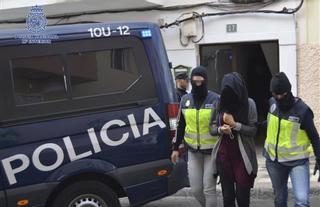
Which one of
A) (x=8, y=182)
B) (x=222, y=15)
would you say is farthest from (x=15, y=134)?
(x=222, y=15)

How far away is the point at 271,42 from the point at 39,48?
5.81 metres

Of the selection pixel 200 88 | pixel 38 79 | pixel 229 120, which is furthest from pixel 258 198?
pixel 38 79

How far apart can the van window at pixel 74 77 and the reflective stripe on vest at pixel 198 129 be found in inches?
17.1

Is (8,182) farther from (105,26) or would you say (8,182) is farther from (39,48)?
(105,26)

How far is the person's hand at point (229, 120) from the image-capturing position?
16.6 feet

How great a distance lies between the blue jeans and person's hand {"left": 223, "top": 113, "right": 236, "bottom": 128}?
0.48 metres

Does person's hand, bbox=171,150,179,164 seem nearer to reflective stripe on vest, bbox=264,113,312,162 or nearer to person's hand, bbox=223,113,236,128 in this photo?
person's hand, bbox=223,113,236,128

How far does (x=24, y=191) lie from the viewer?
5.00m

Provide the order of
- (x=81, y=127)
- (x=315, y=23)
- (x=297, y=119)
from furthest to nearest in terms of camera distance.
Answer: (x=315, y=23) < (x=81, y=127) < (x=297, y=119)

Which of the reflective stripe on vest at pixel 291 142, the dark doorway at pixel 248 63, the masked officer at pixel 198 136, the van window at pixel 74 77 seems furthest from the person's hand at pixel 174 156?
the dark doorway at pixel 248 63

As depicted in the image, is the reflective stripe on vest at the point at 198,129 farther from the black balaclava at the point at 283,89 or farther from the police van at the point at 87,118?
the black balaclava at the point at 283,89

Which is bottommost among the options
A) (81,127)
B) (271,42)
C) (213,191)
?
(213,191)

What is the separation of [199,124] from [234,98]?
2.03 ft

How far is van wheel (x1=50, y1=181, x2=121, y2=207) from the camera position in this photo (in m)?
5.17
